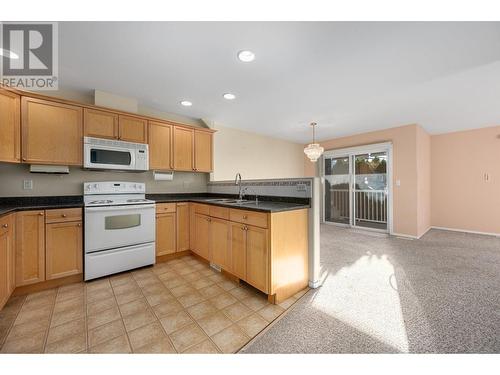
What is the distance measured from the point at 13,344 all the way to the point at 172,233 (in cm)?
173

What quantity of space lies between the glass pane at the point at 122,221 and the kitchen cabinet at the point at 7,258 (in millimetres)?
739

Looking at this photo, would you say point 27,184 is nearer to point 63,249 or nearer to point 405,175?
point 63,249

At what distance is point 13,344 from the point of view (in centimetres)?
139

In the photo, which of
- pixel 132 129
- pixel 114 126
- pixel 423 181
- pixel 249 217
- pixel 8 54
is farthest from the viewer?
pixel 423 181

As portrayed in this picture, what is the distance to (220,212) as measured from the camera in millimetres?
2459

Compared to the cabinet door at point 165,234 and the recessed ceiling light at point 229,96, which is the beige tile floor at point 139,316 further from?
the recessed ceiling light at point 229,96

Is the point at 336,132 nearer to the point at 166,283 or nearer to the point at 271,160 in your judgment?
the point at 271,160

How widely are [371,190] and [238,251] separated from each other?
430 cm

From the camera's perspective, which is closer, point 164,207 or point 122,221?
point 122,221

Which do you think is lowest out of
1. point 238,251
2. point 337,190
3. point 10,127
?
point 238,251

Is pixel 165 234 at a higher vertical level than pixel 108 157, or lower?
lower

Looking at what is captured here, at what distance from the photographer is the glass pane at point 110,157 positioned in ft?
8.43

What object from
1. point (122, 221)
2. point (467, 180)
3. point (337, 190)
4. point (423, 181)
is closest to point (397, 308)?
point (122, 221)
